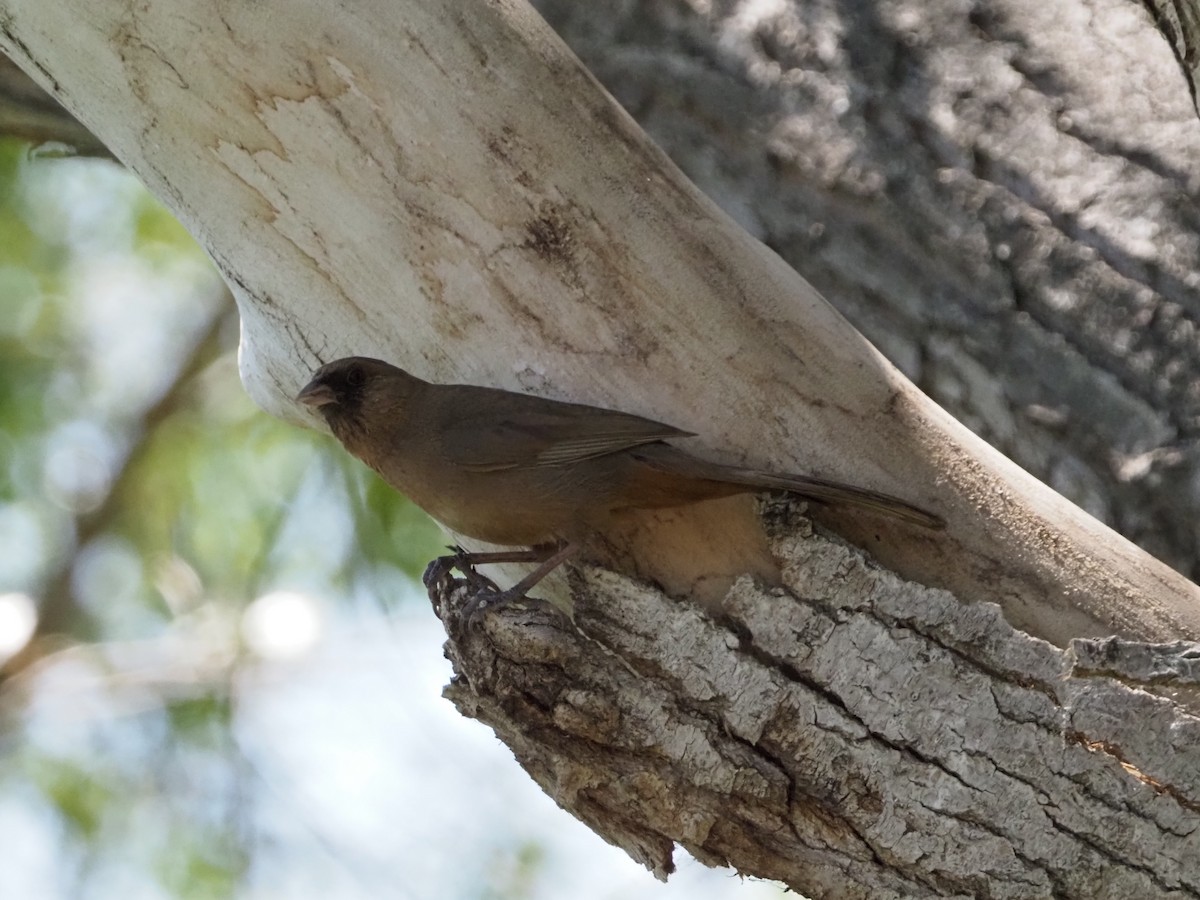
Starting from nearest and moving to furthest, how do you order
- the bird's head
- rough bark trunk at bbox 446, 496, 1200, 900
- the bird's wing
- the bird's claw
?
rough bark trunk at bbox 446, 496, 1200, 900, the bird's claw, the bird's wing, the bird's head

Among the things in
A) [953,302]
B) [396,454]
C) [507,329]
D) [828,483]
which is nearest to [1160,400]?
[953,302]

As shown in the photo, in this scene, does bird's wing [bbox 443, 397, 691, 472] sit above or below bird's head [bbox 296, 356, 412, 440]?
above

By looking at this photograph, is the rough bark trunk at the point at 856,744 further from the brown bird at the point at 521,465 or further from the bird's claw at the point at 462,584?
the brown bird at the point at 521,465

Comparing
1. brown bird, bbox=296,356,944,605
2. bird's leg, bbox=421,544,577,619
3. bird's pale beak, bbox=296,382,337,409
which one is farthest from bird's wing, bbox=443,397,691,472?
bird's pale beak, bbox=296,382,337,409

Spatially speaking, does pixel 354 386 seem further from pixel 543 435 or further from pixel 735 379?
pixel 735 379

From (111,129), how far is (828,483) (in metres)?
1.61

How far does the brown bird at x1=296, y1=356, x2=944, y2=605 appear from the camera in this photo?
7.96ft

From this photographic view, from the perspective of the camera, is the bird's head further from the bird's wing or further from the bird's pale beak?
the bird's wing

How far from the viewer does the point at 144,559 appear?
20.8 ft

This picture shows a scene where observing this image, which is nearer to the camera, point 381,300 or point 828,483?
point 828,483

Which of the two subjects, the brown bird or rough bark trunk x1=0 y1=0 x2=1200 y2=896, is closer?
rough bark trunk x1=0 y1=0 x2=1200 y2=896

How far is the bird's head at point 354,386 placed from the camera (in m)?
2.75

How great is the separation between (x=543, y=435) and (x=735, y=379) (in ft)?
1.27

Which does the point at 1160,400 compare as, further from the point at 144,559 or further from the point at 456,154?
the point at 144,559
